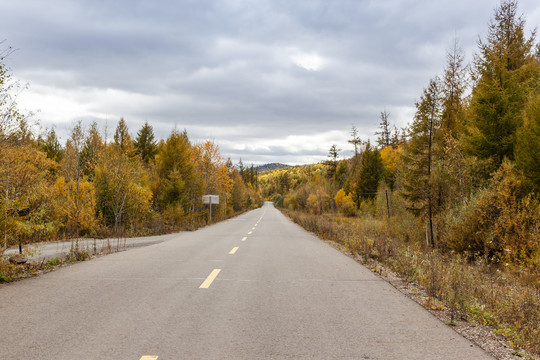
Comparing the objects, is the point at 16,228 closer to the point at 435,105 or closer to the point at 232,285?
the point at 232,285

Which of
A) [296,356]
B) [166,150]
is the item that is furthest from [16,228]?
[166,150]

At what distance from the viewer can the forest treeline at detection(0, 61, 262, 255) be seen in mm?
7812

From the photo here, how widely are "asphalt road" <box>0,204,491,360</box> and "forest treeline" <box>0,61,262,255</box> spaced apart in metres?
1.89

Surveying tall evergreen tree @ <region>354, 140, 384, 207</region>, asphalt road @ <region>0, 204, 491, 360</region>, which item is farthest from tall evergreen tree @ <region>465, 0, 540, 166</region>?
tall evergreen tree @ <region>354, 140, 384, 207</region>

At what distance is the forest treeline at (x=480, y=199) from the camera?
7602 millimetres

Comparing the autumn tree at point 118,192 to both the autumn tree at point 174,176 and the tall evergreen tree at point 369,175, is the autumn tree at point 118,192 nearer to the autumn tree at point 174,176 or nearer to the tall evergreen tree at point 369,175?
the autumn tree at point 174,176

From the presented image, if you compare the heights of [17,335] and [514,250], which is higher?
[17,335]

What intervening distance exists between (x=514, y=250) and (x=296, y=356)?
44.2 ft

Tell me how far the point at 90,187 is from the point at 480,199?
22.1 metres

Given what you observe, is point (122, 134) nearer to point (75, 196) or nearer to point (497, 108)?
point (75, 196)

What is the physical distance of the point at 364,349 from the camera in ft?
12.7

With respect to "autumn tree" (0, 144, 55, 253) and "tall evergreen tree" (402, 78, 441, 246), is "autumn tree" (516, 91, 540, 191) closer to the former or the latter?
"tall evergreen tree" (402, 78, 441, 246)

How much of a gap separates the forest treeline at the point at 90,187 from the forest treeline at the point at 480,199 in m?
8.99

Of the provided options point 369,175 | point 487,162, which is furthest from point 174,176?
point 369,175
